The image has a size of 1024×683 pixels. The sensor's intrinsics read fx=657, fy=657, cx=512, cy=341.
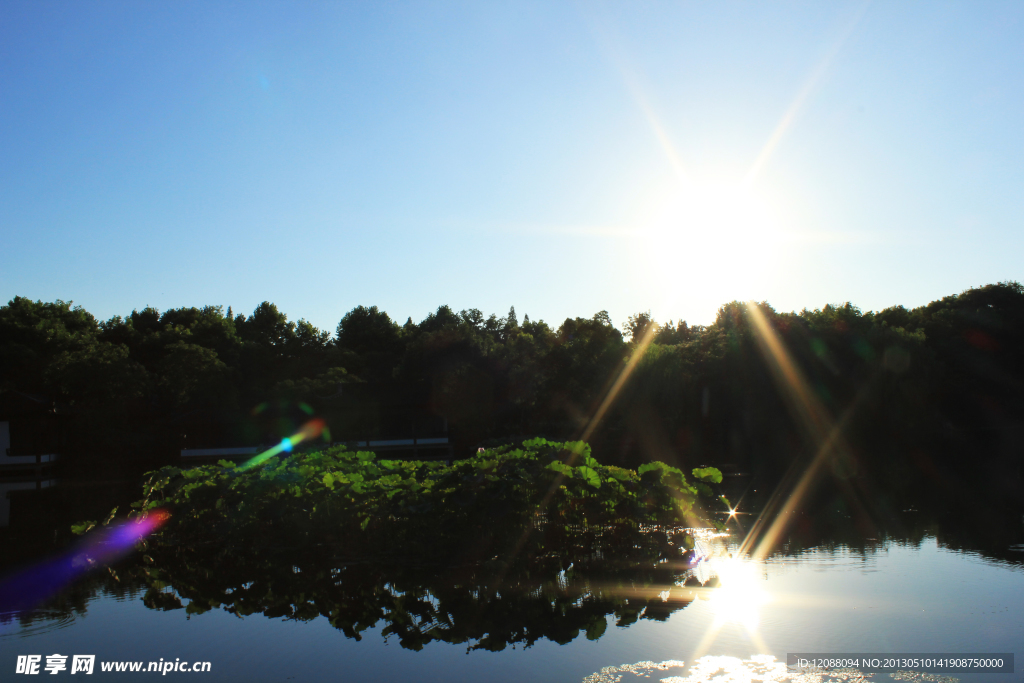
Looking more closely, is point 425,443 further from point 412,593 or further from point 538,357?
point 412,593

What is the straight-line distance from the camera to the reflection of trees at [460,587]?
5363 millimetres

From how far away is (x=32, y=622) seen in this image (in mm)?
5598

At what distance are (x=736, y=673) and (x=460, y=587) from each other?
2.89 meters

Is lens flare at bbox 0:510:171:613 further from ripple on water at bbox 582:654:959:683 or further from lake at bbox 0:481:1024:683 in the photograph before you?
ripple on water at bbox 582:654:959:683

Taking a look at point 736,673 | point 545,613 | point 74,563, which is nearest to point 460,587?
point 545,613

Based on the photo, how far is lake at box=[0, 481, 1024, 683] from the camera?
4.56 m

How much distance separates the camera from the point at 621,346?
29875mm

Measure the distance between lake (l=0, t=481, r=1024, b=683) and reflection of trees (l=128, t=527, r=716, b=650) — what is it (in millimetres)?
27

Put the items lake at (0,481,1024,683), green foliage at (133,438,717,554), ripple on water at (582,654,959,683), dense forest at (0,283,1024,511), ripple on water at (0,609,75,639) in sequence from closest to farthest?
ripple on water at (582,654,959,683) < lake at (0,481,1024,683) < ripple on water at (0,609,75,639) < green foliage at (133,438,717,554) < dense forest at (0,283,1024,511)

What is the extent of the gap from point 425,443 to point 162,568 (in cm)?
1784

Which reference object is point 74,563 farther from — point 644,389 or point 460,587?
point 644,389

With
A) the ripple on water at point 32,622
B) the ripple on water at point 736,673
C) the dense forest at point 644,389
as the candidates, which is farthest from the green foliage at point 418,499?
the dense forest at point 644,389

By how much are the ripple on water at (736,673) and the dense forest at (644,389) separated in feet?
49.9

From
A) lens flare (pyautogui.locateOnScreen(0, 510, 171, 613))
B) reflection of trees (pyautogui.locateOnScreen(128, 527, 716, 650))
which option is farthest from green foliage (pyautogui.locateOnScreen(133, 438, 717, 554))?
lens flare (pyautogui.locateOnScreen(0, 510, 171, 613))
